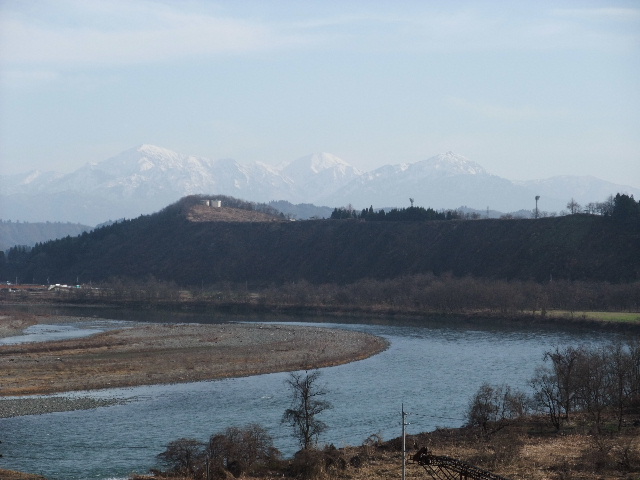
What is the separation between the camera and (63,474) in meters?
23.7

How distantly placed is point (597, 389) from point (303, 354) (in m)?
22.5

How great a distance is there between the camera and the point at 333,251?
109375 mm

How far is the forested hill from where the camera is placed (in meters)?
84.9

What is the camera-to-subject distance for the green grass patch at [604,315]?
59756 millimetres

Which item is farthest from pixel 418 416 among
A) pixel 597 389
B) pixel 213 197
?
pixel 213 197

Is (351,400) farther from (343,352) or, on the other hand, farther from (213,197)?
(213,197)

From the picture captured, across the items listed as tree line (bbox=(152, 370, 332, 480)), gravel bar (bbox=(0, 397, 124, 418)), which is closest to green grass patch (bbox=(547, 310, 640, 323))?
gravel bar (bbox=(0, 397, 124, 418))

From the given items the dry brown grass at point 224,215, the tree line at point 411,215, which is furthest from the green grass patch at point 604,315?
the dry brown grass at point 224,215

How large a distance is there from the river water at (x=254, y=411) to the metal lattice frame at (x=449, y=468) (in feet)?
20.2

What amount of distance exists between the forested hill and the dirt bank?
3277 cm

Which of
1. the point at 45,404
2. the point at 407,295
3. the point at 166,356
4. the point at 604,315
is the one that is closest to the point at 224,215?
the point at 407,295

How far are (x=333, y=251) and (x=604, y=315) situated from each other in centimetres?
5068

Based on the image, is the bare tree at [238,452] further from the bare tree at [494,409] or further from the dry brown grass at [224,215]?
the dry brown grass at [224,215]

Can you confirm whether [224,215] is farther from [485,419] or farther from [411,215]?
[485,419]
